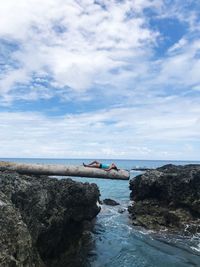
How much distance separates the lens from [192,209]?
112ft

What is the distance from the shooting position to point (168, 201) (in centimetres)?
3591

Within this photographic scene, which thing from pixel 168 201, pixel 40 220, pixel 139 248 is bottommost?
pixel 139 248

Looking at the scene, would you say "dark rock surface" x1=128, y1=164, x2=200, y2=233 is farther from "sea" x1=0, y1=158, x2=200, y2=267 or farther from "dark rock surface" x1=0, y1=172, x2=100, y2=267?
"dark rock surface" x1=0, y1=172, x2=100, y2=267

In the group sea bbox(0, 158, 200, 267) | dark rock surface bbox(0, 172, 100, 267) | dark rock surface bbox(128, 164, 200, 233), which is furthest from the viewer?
dark rock surface bbox(128, 164, 200, 233)

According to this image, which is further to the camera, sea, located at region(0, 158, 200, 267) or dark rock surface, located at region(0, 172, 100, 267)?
sea, located at region(0, 158, 200, 267)

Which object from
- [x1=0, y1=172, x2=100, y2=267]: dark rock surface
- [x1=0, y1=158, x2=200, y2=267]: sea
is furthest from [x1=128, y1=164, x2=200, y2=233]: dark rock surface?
[x1=0, y1=172, x2=100, y2=267]: dark rock surface

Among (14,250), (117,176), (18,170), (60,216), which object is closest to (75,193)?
(60,216)

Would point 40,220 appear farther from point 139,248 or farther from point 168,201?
point 168,201

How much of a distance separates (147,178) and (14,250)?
32130mm

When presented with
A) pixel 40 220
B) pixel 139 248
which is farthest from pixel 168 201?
pixel 40 220

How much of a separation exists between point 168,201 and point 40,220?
21.7m

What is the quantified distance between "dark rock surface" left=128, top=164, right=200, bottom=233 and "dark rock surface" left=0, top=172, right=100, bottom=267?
6796 mm

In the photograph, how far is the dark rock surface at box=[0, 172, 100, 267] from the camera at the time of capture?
24.5 feet

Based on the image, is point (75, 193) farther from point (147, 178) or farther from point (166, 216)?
point (147, 178)
